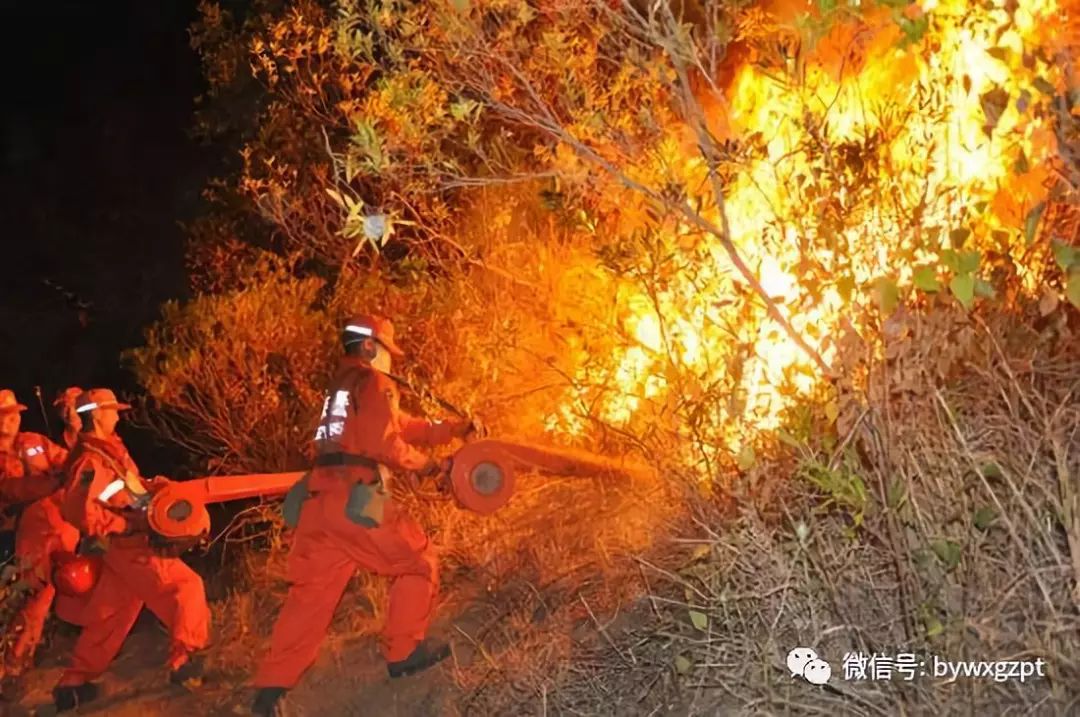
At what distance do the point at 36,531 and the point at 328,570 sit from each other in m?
2.89

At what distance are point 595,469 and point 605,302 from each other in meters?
1.03

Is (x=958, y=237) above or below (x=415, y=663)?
above

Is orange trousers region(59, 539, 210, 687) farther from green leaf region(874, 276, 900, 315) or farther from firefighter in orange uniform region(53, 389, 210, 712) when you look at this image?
green leaf region(874, 276, 900, 315)

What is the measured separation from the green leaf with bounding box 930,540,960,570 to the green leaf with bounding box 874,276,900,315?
0.89 m

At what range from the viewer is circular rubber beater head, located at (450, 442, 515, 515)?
675 cm

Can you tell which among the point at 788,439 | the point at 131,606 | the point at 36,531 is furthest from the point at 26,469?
the point at 788,439

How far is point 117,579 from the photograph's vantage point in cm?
764

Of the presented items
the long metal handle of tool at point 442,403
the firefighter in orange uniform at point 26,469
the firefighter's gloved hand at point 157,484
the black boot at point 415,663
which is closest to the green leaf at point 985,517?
the black boot at point 415,663

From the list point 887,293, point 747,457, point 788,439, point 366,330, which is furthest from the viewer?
point 366,330

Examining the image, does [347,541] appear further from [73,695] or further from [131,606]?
[73,695]

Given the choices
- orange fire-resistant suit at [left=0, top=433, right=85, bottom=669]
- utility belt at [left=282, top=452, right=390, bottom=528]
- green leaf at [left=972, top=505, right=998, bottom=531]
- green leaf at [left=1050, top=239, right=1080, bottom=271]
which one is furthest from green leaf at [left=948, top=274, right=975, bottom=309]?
orange fire-resistant suit at [left=0, top=433, right=85, bottom=669]

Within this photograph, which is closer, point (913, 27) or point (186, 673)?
point (913, 27)

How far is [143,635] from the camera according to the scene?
896cm

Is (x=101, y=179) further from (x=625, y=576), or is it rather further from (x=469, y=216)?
(x=625, y=576)
